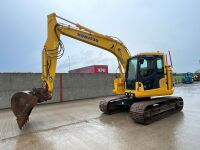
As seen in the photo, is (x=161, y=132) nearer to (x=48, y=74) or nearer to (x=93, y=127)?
(x=93, y=127)

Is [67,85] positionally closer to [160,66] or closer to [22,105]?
[22,105]

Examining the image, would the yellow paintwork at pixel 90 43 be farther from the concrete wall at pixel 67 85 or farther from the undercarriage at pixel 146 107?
the concrete wall at pixel 67 85

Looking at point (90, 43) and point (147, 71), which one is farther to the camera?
point (90, 43)

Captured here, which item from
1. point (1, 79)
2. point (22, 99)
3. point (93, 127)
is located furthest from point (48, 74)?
point (1, 79)

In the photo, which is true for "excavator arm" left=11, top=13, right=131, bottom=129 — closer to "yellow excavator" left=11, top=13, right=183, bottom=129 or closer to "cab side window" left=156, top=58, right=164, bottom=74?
"yellow excavator" left=11, top=13, right=183, bottom=129

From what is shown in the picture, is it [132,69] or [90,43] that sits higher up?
[90,43]

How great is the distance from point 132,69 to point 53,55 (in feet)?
9.32

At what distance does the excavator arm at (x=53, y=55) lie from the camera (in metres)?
5.31

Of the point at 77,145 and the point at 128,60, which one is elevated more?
the point at 128,60

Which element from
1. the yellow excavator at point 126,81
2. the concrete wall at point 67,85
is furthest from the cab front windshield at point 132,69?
the concrete wall at point 67,85

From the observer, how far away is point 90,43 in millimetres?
6848

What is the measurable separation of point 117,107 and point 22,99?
145 inches

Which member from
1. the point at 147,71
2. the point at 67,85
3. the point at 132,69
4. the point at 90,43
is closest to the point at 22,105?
the point at 90,43

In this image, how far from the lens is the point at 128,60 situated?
273 inches
